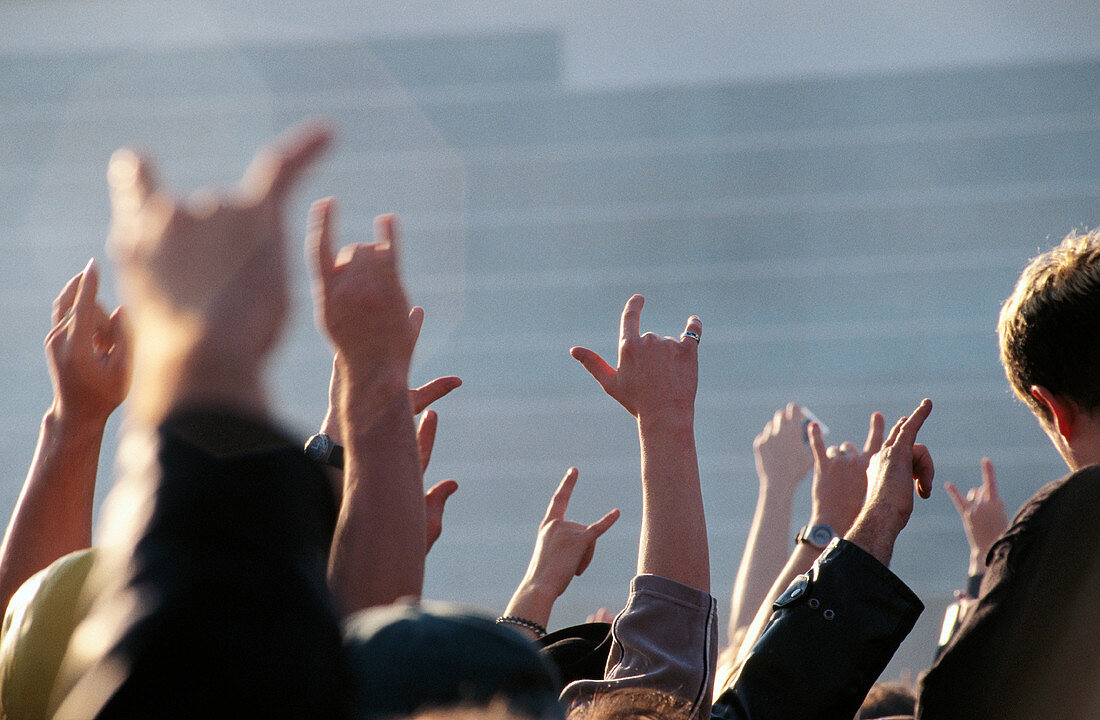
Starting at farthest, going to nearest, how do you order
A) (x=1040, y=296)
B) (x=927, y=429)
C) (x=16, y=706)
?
(x=927, y=429)
(x=1040, y=296)
(x=16, y=706)

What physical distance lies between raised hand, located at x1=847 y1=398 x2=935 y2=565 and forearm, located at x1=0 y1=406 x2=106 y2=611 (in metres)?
1.12

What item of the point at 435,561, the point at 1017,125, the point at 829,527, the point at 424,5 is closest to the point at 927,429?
the point at 1017,125

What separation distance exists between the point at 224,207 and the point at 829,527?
1.66 metres

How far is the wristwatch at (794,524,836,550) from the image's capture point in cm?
215

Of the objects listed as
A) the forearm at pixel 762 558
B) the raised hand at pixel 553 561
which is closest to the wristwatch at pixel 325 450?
the raised hand at pixel 553 561

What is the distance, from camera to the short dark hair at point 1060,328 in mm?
1641

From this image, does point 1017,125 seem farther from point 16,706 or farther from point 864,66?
point 16,706

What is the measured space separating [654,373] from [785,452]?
173 centimetres

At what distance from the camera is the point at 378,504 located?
1.19m

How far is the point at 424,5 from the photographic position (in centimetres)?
4538

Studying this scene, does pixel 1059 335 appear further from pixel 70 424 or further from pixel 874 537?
pixel 70 424

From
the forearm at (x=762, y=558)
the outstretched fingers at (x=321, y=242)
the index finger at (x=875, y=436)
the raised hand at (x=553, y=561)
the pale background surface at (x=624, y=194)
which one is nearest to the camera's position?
the outstretched fingers at (x=321, y=242)

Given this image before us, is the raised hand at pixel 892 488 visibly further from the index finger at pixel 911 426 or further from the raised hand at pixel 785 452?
the raised hand at pixel 785 452

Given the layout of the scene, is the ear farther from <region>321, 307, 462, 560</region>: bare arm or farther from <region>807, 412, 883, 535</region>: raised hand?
<region>321, 307, 462, 560</region>: bare arm
